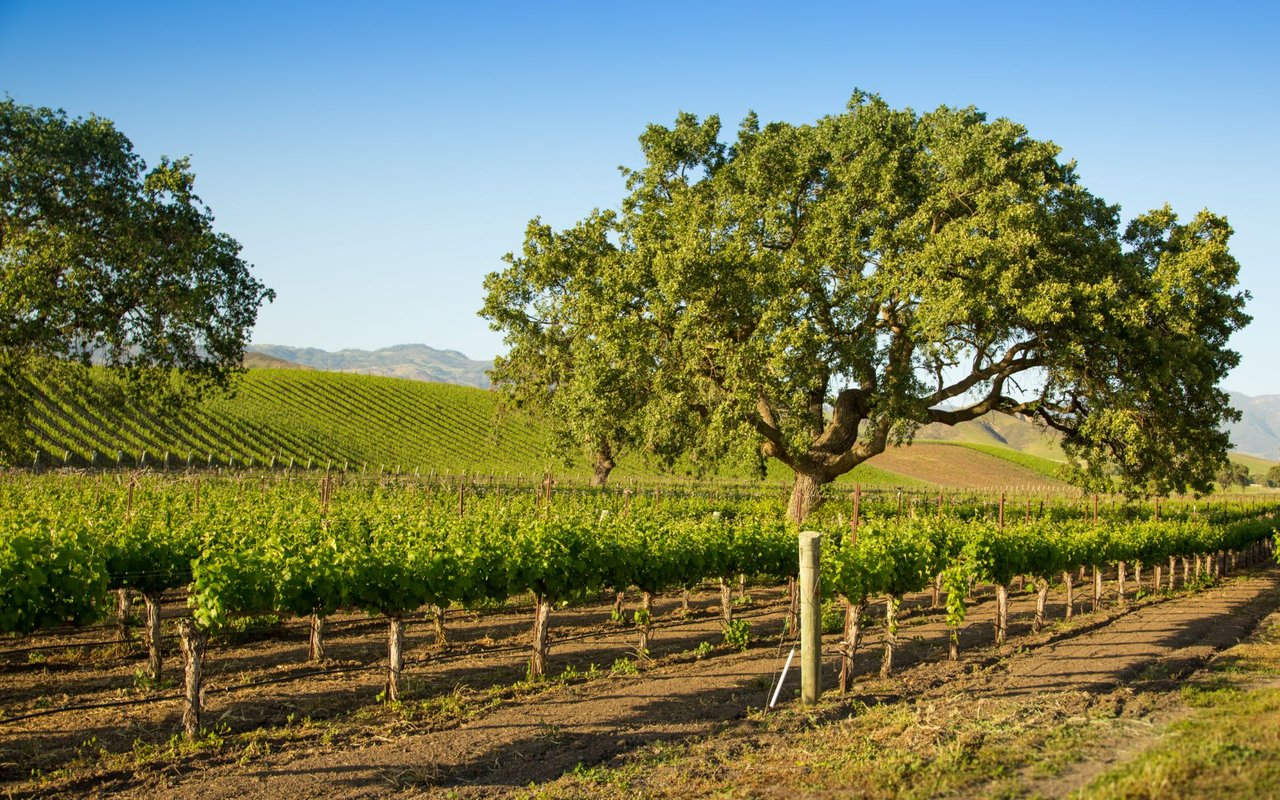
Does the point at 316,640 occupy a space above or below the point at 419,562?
below

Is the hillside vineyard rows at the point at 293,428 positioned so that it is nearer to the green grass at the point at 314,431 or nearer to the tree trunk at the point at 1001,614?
the green grass at the point at 314,431

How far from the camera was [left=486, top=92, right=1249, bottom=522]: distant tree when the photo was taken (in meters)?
23.1

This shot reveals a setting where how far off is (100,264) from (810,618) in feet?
64.8

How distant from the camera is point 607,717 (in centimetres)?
920

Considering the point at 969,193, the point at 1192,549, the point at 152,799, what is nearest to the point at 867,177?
the point at 969,193

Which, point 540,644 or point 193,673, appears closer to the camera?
point 193,673

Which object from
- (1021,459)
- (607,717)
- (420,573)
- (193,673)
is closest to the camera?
(193,673)

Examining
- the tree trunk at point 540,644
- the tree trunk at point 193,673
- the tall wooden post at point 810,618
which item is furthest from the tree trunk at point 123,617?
the tall wooden post at point 810,618

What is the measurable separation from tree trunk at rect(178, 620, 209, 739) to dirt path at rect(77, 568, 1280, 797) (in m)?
0.91

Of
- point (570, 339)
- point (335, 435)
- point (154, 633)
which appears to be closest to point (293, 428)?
point (335, 435)

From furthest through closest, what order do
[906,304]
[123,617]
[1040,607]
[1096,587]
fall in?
[906,304]
[1096,587]
[1040,607]
[123,617]

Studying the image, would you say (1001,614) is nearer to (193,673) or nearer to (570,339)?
(193,673)

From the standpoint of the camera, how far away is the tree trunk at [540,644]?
36.2 feet

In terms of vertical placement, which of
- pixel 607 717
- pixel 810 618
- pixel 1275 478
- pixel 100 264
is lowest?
pixel 607 717
